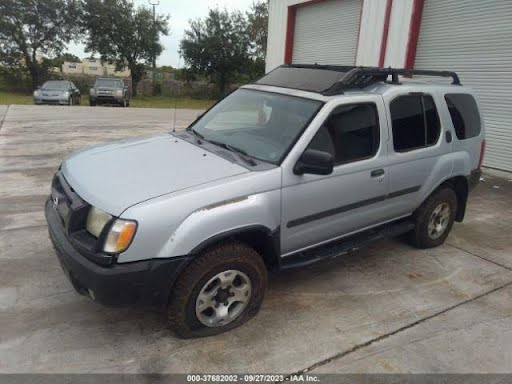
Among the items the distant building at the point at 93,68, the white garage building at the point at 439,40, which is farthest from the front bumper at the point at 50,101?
the distant building at the point at 93,68

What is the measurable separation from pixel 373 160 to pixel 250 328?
69.0 inches

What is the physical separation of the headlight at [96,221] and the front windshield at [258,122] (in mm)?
1227

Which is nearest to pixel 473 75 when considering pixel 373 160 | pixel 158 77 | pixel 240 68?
pixel 373 160

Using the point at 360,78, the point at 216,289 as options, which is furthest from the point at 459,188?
the point at 216,289

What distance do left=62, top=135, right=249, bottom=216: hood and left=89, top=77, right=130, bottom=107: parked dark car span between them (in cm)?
1919

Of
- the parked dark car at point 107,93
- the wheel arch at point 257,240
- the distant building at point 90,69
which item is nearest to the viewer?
the wheel arch at point 257,240

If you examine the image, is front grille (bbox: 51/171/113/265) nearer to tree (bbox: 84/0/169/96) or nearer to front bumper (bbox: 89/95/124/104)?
front bumper (bbox: 89/95/124/104)

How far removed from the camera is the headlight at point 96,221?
2.65 meters

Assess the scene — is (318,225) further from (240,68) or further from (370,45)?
(240,68)

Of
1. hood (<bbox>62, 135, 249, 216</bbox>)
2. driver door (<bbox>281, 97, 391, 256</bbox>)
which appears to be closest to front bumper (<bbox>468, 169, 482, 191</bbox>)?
driver door (<bbox>281, 97, 391, 256</bbox>)

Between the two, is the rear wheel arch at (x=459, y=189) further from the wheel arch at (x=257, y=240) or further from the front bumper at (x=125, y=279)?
the front bumper at (x=125, y=279)

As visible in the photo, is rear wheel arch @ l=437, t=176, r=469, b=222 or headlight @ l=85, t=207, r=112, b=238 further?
rear wheel arch @ l=437, t=176, r=469, b=222

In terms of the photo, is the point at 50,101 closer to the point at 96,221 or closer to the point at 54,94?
the point at 54,94

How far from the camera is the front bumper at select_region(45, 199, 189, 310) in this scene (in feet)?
8.41
